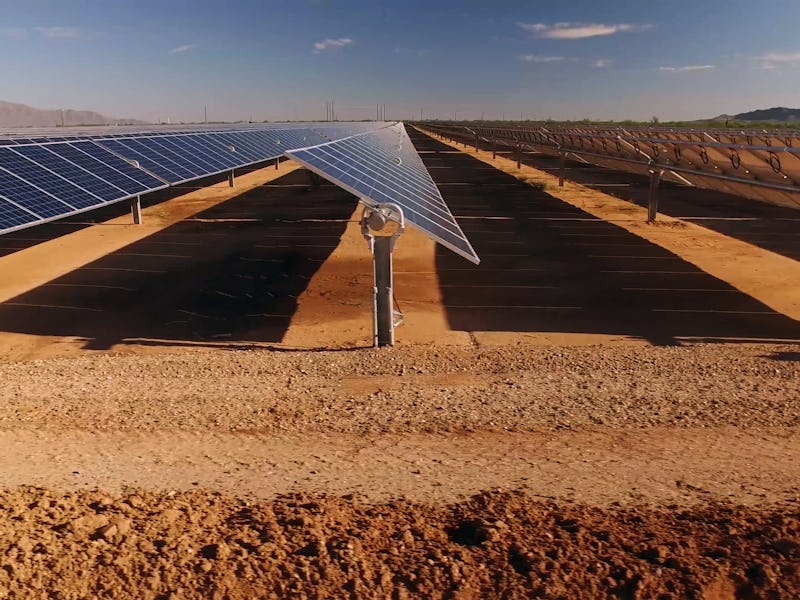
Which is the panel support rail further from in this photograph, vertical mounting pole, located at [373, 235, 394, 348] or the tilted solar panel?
the tilted solar panel

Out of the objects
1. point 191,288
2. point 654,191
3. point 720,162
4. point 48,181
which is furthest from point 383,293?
point 654,191

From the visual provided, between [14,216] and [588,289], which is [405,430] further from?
Answer: [588,289]

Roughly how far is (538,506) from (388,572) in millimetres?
2046

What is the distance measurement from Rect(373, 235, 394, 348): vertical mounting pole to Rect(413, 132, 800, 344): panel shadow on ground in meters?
2.32

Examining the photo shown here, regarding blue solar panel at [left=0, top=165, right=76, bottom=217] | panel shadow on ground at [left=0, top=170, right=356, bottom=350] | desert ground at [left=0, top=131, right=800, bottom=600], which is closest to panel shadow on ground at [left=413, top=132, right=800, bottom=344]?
desert ground at [left=0, top=131, right=800, bottom=600]

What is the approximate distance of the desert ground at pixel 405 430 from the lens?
5.85 m

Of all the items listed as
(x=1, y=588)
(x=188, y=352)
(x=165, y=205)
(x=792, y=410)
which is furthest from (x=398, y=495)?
(x=165, y=205)

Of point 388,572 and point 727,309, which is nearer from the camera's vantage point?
point 388,572

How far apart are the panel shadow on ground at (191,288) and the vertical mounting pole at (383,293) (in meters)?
2.57

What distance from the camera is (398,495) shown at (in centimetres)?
725

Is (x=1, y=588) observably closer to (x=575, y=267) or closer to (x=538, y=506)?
(x=538, y=506)

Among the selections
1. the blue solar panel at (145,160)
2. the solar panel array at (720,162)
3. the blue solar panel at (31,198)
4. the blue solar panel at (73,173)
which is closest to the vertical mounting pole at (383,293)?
the blue solar panel at (31,198)

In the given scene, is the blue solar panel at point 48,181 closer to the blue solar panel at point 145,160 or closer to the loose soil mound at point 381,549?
the blue solar panel at point 145,160

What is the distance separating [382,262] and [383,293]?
2.16 ft
